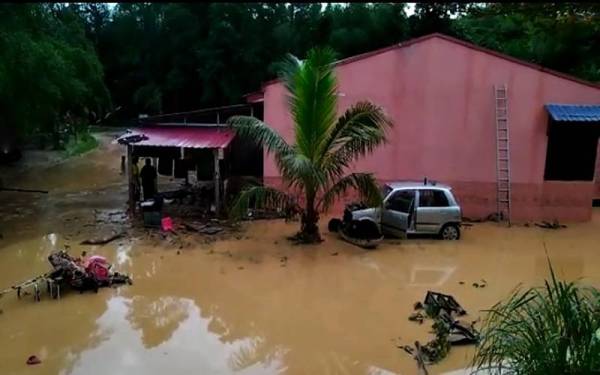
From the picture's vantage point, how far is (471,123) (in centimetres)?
1576

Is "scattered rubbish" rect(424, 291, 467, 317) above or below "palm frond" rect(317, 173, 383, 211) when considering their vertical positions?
below

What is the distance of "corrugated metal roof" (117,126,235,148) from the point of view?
48.9ft

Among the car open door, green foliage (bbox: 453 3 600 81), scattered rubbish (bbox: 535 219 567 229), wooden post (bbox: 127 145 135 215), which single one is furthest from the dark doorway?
wooden post (bbox: 127 145 135 215)

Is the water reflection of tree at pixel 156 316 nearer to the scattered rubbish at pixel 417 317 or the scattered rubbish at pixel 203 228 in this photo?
the scattered rubbish at pixel 417 317

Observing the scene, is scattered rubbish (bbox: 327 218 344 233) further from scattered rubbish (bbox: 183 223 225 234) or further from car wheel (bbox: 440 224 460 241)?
scattered rubbish (bbox: 183 223 225 234)

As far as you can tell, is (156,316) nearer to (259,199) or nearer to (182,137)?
(259,199)

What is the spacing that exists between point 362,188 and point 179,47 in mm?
31407

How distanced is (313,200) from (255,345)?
5448 millimetres

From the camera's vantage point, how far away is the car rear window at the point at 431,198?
1327cm

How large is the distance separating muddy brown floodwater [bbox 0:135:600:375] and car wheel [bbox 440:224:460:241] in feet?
0.98

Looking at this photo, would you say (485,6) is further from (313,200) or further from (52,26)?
(52,26)

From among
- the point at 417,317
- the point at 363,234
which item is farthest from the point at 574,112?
the point at 417,317

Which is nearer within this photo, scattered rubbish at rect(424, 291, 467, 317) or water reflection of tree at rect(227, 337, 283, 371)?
water reflection of tree at rect(227, 337, 283, 371)

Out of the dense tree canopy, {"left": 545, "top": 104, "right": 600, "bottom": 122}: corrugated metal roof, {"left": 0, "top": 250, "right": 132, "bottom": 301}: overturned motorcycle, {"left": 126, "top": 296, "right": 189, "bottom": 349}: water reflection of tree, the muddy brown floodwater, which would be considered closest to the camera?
the muddy brown floodwater
